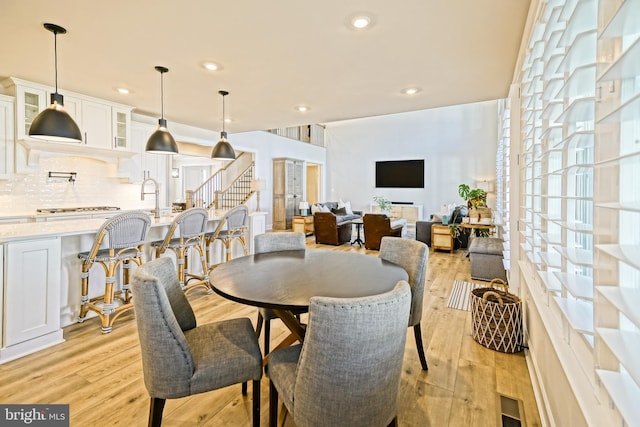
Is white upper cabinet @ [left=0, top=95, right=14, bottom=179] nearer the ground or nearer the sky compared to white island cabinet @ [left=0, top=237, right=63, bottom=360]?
nearer the sky

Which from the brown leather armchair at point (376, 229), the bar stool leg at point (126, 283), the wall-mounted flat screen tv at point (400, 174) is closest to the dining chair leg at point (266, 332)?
the bar stool leg at point (126, 283)

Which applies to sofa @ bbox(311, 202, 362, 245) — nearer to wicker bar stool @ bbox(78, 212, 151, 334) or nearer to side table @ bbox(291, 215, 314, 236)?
side table @ bbox(291, 215, 314, 236)

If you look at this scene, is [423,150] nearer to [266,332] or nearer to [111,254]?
[266,332]

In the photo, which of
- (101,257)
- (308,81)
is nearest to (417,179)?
(308,81)

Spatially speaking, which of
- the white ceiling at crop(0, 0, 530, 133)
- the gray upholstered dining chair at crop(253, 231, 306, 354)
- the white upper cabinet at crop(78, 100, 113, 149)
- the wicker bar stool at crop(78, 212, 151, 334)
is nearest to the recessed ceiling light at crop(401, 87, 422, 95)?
the white ceiling at crop(0, 0, 530, 133)

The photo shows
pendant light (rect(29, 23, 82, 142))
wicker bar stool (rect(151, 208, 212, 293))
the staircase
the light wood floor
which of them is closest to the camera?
the light wood floor

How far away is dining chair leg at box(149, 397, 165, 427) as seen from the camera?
1338mm

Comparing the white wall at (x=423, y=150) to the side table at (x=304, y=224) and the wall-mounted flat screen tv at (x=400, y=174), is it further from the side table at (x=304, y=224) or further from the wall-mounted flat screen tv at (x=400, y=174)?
the side table at (x=304, y=224)

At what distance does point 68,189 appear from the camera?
15.5 ft

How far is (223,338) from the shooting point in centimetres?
154

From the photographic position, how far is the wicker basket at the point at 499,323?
7.52 ft

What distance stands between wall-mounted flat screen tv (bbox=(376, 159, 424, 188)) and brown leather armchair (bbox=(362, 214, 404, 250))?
13.3ft

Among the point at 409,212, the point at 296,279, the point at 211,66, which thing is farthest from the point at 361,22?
the point at 409,212

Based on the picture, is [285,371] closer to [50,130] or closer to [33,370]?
[33,370]
